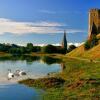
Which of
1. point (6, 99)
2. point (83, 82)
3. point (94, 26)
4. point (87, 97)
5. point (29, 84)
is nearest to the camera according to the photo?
point (87, 97)

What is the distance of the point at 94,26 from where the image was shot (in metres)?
198

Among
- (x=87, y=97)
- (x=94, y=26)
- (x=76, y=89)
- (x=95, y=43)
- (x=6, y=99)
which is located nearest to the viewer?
(x=87, y=97)

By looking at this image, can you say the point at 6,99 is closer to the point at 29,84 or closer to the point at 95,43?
the point at 29,84

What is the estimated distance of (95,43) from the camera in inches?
6240

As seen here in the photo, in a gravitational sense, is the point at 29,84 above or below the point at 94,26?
below

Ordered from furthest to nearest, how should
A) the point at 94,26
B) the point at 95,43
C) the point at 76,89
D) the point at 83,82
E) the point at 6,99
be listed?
1. the point at 94,26
2. the point at 95,43
3. the point at 83,82
4. the point at 76,89
5. the point at 6,99

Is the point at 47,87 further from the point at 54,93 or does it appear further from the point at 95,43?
the point at 95,43

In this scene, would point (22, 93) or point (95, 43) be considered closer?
point (22, 93)

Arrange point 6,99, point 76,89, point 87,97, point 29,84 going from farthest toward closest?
point 29,84 → point 76,89 → point 6,99 → point 87,97

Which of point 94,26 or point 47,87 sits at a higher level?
point 94,26

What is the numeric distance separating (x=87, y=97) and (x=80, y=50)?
415 ft

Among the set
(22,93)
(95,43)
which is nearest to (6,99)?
(22,93)

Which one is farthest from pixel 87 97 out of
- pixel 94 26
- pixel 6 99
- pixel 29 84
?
pixel 94 26

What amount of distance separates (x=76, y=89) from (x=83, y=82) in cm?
346
